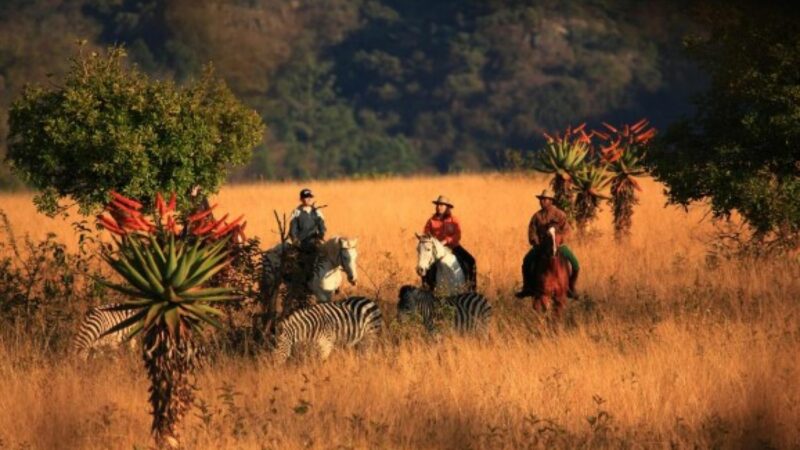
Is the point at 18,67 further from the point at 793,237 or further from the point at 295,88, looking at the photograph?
the point at 793,237

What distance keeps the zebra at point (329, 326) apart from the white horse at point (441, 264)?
2.03 metres

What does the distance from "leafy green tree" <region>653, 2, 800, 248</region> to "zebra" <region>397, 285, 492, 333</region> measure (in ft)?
15.6

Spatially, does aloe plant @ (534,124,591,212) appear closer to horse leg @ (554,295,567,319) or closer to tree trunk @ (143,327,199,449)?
horse leg @ (554,295,567,319)

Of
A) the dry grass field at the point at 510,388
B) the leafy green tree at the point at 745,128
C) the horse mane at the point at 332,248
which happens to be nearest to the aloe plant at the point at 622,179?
the leafy green tree at the point at 745,128

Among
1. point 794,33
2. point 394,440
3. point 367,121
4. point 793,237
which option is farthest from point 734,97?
point 367,121

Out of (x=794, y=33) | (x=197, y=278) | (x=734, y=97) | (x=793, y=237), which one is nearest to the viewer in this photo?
(x=197, y=278)

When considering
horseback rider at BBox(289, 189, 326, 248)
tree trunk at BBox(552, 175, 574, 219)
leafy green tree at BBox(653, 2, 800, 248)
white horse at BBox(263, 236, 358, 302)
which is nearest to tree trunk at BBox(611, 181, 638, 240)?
tree trunk at BBox(552, 175, 574, 219)

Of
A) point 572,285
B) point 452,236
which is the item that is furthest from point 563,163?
point 572,285

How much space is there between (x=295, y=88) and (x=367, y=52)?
9244 mm

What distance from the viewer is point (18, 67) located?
73875mm

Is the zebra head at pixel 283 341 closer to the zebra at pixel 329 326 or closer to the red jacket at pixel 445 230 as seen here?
the zebra at pixel 329 326

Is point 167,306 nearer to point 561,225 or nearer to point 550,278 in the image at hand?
point 550,278

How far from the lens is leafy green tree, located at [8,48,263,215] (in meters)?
18.8

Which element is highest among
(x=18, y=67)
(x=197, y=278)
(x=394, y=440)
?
(x=18, y=67)
